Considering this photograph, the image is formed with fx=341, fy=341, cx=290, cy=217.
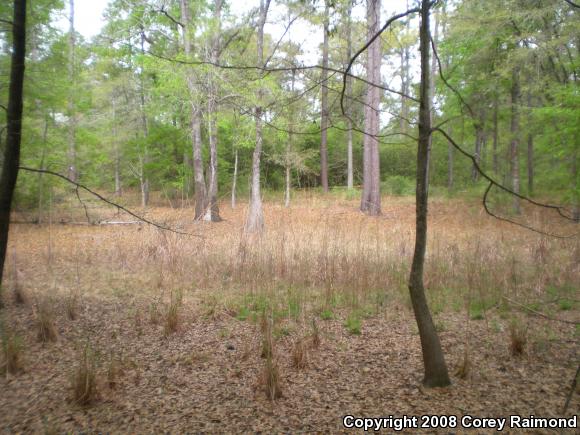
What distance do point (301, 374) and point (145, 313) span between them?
100 inches

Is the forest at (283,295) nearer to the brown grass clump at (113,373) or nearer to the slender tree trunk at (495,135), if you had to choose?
the brown grass clump at (113,373)

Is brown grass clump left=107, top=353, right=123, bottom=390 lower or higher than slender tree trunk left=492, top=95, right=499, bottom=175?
lower

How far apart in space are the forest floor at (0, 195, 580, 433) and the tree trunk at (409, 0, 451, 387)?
6.8 inches

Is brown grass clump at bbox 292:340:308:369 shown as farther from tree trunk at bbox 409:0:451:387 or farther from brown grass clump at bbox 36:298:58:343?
brown grass clump at bbox 36:298:58:343

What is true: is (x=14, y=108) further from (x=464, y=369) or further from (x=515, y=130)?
(x=515, y=130)

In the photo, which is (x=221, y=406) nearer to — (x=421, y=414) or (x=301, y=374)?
(x=301, y=374)

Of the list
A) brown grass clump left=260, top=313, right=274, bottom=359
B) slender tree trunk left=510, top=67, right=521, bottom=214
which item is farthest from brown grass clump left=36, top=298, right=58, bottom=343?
slender tree trunk left=510, top=67, right=521, bottom=214

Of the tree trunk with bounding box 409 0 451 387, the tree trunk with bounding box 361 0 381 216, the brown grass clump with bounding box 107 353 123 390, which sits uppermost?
the tree trunk with bounding box 361 0 381 216

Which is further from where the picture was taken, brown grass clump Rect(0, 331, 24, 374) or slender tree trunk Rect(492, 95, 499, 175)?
slender tree trunk Rect(492, 95, 499, 175)

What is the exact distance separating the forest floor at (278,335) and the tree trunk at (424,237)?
172 mm

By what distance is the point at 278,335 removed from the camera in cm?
381

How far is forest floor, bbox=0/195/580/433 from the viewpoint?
261 centimetres

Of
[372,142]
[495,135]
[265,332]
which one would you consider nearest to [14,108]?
[265,332]

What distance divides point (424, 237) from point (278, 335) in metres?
2.09
